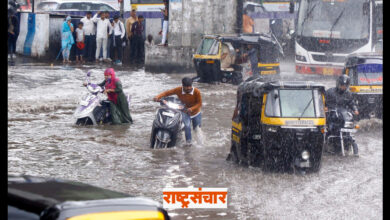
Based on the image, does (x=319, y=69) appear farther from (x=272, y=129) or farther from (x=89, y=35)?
(x=272, y=129)

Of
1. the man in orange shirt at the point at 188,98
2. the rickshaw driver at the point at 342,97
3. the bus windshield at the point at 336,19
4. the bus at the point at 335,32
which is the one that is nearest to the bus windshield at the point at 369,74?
the rickshaw driver at the point at 342,97

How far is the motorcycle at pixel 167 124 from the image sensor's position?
12070mm

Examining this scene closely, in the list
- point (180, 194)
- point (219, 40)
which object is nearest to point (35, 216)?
point (180, 194)

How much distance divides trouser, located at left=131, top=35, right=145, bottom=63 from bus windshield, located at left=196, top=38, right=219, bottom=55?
557 cm

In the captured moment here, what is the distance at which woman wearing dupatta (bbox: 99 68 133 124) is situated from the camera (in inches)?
567

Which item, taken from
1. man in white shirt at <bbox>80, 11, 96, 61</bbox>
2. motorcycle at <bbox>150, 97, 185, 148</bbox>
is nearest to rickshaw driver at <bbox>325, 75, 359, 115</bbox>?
motorcycle at <bbox>150, 97, 185, 148</bbox>

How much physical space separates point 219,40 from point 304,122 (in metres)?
11.6

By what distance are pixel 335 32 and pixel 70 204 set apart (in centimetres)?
2146

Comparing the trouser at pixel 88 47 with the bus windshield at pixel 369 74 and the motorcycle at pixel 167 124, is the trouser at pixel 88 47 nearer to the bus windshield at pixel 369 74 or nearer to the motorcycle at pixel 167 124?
the bus windshield at pixel 369 74

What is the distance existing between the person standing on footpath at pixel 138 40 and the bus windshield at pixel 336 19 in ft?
20.5

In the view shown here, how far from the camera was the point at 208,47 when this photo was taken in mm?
21875

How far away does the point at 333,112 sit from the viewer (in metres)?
12.2

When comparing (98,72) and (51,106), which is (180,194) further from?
(98,72)

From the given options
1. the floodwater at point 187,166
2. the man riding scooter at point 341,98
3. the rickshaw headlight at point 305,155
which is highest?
the man riding scooter at point 341,98
